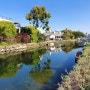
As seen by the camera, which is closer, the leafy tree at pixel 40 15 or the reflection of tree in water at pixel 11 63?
the reflection of tree in water at pixel 11 63

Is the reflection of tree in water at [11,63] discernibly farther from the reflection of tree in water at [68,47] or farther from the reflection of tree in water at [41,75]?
the reflection of tree in water at [68,47]

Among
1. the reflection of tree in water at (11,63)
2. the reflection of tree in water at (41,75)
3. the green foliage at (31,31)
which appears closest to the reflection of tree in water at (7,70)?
the reflection of tree in water at (11,63)

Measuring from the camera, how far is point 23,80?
739 inches

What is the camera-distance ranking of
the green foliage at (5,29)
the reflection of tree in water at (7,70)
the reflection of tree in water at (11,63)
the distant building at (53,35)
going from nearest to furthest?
1. the reflection of tree in water at (7,70)
2. the reflection of tree in water at (11,63)
3. the green foliage at (5,29)
4. the distant building at (53,35)

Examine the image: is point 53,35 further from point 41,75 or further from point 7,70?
point 41,75

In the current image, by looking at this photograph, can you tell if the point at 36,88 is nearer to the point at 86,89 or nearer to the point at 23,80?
the point at 23,80

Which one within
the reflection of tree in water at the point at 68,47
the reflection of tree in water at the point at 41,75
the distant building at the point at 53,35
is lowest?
the reflection of tree in water at the point at 41,75

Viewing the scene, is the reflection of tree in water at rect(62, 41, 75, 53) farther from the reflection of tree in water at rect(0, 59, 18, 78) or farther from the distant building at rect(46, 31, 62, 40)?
the distant building at rect(46, 31, 62, 40)

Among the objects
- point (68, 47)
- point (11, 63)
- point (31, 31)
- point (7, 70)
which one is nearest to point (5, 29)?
point (31, 31)

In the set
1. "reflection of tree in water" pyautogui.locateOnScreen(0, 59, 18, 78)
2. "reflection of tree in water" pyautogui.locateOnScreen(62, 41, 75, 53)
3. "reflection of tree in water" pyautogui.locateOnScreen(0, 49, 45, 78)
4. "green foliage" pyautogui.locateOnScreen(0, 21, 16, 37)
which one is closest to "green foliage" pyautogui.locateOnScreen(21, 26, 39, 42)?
"reflection of tree in water" pyautogui.locateOnScreen(62, 41, 75, 53)

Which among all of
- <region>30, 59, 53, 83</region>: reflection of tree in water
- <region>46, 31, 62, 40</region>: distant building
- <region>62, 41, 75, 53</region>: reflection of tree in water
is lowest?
<region>30, 59, 53, 83</region>: reflection of tree in water

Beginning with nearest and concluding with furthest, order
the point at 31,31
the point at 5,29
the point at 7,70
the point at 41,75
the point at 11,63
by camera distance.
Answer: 1. the point at 41,75
2. the point at 7,70
3. the point at 11,63
4. the point at 5,29
5. the point at 31,31

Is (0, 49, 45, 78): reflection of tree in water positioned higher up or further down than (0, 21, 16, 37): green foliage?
further down

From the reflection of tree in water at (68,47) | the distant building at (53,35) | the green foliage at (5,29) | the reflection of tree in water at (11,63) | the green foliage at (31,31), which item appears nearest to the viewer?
the reflection of tree in water at (11,63)
